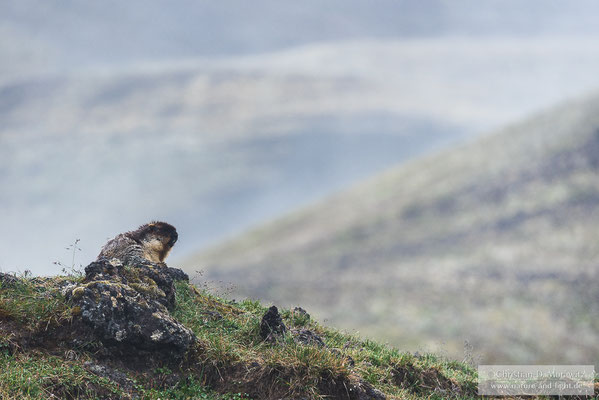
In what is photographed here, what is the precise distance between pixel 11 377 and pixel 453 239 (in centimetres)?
18009

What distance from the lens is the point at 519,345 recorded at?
390ft

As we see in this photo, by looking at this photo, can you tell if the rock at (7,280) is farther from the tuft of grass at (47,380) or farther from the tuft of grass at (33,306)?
the tuft of grass at (47,380)

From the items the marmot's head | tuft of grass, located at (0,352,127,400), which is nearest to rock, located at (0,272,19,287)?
tuft of grass, located at (0,352,127,400)

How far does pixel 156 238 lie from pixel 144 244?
0.41 metres

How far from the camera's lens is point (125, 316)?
35.6 ft

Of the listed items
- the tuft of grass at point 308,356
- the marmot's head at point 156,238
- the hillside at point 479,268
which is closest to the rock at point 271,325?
the tuft of grass at point 308,356

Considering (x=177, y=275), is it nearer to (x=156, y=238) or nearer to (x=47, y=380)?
(x=156, y=238)

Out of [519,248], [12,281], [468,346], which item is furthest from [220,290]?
[519,248]

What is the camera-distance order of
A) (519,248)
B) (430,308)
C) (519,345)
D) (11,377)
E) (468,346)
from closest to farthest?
1. (11,377)
2. (468,346)
3. (519,345)
4. (430,308)
5. (519,248)

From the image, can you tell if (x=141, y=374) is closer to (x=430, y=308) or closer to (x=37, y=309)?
(x=37, y=309)

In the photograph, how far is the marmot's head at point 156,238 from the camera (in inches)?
572

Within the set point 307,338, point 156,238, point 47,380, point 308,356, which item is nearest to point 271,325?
point 307,338

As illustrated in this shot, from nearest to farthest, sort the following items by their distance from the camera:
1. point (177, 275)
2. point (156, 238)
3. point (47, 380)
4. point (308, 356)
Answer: point (47, 380) < point (308, 356) < point (177, 275) < point (156, 238)

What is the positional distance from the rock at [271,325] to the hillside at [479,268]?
103875 mm
